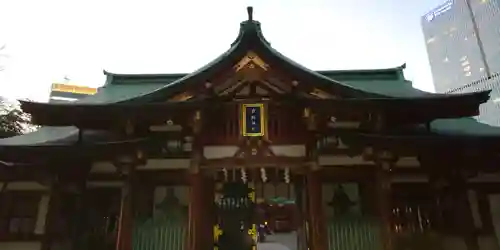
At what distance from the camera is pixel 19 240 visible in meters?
10.6

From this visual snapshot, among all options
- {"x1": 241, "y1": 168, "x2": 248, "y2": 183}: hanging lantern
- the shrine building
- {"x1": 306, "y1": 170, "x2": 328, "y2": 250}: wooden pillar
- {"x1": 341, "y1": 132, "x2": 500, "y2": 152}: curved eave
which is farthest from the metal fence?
{"x1": 341, "y1": 132, "x2": 500, "y2": 152}: curved eave

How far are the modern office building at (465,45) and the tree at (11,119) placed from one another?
68058 mm

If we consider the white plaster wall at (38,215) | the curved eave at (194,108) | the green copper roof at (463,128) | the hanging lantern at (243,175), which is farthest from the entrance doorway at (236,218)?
the green copper roof at (463,128)

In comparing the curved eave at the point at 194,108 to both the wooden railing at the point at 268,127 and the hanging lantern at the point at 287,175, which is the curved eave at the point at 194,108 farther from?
the hanging lantern at the point at 287,175

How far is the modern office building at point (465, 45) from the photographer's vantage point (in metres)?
69.8

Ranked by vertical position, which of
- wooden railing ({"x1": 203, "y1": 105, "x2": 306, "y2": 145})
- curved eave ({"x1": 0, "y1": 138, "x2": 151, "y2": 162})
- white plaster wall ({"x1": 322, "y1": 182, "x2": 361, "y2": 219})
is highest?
wooden railing ({"x1": 203, "y1": 105, "x2": 306, "y2": 145})

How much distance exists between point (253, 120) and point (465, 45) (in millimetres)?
92532

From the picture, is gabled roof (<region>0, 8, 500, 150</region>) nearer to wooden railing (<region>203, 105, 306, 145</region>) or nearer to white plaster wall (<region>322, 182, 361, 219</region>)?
wooden railing (<region>203, 105, 306, 145</region>)

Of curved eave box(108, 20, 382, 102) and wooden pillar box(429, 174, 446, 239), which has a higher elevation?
curved eave box(108, 20, 382, 102)

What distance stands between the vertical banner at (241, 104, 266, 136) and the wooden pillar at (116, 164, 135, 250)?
3.06 meters

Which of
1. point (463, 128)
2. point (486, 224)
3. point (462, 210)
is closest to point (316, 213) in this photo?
point (462, 210)

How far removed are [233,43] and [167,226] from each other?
503 cm

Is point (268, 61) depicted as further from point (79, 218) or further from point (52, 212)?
point (52, 212)

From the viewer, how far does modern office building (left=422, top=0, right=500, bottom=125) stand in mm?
69825
